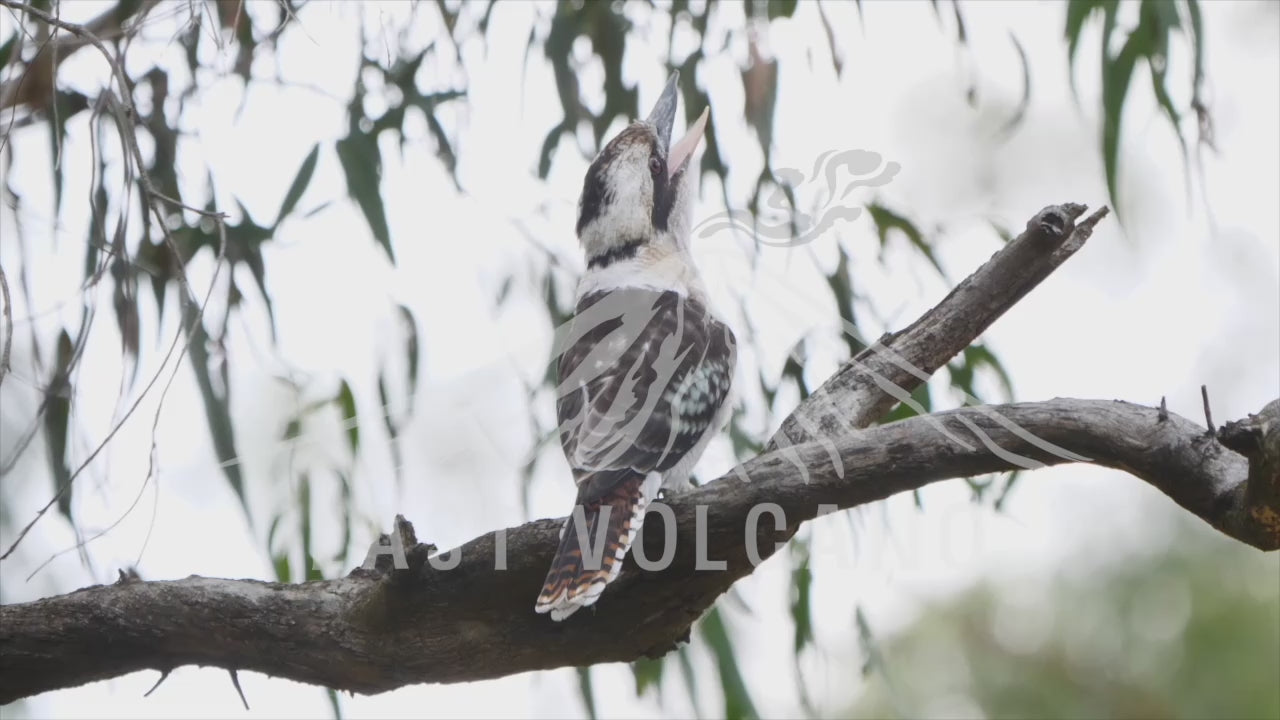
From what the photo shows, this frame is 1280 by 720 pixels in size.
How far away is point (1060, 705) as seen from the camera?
196 inches

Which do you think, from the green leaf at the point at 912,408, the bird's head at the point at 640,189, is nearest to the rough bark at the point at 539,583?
the green leaf at the point at 912,408

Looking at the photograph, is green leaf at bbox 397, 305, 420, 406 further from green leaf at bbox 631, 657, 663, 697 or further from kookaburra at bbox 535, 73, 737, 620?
green leaf at bbox 631, 657, 663, 697

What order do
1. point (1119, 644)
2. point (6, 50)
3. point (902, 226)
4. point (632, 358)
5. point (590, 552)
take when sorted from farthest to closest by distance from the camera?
point (1119, 644) → point (902, 226) → point (6, 50) → point (632, 358) → point (590, 552)

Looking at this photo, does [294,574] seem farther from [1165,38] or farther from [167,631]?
[1165,38]

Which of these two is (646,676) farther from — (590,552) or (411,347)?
(590,552)

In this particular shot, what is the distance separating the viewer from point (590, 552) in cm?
126

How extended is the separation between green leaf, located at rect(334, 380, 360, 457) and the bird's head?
0.44 m

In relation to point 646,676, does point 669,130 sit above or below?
above

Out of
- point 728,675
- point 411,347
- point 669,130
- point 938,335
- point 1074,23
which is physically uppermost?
point 669,130

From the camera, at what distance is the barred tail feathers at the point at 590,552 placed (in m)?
1.24

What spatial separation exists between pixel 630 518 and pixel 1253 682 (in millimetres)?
3875

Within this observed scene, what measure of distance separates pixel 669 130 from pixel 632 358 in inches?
21.0

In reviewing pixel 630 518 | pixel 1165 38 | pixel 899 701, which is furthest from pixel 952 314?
pixel 899 701

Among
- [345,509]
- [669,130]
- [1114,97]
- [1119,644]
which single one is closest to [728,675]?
[345,509]
